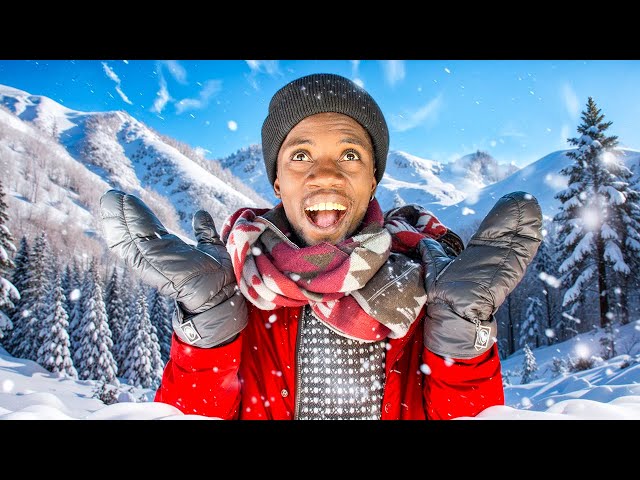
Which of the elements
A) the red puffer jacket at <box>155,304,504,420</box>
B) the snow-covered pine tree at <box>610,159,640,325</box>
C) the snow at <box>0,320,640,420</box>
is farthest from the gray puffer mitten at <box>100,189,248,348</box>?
the snow-covered pine tree at <box>610,159,640,325</box>

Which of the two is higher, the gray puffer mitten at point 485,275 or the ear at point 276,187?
the ear at point 276,187

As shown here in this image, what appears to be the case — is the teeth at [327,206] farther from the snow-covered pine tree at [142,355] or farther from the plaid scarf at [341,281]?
the snow-covered pine tree at [142,355]

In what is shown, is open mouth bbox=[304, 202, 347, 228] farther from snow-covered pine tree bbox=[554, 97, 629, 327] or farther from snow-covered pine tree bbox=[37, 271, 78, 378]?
snow-covered pine tree bbox=[37, 271, 78, 378]

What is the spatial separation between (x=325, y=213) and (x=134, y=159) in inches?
4305

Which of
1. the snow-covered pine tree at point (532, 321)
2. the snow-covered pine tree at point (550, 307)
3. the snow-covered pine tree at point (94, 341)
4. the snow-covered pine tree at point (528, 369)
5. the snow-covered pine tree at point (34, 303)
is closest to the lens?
the snow-covered pine tree at point (528, 369)

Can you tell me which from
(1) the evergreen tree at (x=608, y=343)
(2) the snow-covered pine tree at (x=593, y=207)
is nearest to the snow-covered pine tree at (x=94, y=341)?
(2) the snow-covered pine tree at (x=593, y=207)

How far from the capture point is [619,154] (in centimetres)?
1462

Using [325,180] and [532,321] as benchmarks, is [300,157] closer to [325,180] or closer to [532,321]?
[325,180]

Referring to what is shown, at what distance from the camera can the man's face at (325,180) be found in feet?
7.02

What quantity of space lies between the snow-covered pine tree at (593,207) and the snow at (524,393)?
337 cm

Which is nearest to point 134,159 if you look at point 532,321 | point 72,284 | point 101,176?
point 101,176

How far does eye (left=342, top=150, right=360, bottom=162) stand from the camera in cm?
227
